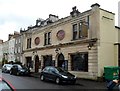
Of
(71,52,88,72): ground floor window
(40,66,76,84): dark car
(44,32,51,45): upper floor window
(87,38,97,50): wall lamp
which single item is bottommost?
(40,66,76,84): dark car

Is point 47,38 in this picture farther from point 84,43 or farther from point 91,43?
point 91,43

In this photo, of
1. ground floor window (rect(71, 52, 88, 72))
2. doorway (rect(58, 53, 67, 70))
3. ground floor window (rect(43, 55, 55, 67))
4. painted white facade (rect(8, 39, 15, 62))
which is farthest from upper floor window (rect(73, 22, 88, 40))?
painted white facade (rect(8, 39, 15, 62))

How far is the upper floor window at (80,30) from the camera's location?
26.0 metres

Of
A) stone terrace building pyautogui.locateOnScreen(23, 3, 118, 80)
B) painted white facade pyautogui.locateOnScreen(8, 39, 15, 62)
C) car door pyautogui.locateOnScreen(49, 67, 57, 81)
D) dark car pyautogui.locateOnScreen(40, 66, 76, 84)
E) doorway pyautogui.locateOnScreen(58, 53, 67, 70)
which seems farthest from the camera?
painted white facade pyautogui.locateOnScreen(8, 39, 15, 62)

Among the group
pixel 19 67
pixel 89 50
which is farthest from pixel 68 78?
pixel 19 67

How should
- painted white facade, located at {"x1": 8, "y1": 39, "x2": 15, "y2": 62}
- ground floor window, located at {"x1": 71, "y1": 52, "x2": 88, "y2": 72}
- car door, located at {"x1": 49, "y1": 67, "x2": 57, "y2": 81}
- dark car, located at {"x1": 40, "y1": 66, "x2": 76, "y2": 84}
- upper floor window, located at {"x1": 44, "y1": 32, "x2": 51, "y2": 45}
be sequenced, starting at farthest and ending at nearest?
1. painted white facade, located at {"x1": 8, "y1": 39, "x2": 15, "y2": 62}
2. upper floor window, located at {"x1": 44, "y1": 32, "x2": 51, "y2": 45}
3. ground floor window, located at {"x1": 71, "y1": 52, "x2": 88, "y2": 72}
4. car door, located at {"x1": 49, "y1": 67, "x2": 57, "y2": 81}
5. dark car, located at {"x1": 40, "y1": 66, "x2": 76, "y2": 84}

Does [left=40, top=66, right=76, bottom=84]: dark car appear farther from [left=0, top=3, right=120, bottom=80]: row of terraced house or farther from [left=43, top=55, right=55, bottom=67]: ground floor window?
[left=43, top=55, right=55, bottom=67]: ground floor window

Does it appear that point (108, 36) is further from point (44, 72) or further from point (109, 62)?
point (44, 72)

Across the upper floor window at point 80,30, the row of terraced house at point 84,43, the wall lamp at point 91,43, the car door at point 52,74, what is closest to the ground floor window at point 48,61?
the row of terraced house at point 84,43

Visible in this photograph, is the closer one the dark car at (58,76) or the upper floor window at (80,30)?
the dark car at (58,76)

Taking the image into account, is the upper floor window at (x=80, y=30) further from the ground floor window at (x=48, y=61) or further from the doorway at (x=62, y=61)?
the ground floor window at (x=48, y=61)

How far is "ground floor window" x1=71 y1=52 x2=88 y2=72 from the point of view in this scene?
2559 centimetres

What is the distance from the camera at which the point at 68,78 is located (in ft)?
65.2

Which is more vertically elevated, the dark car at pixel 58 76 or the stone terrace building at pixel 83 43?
the stone terrace building at pixel 83 43
